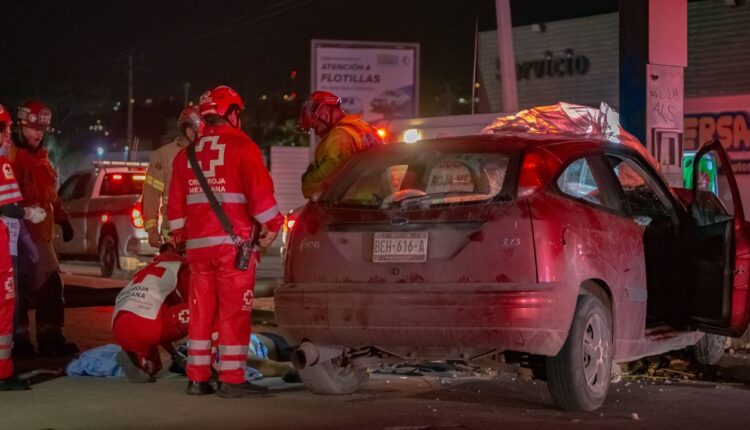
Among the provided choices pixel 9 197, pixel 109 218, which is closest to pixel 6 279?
pixel 9 197

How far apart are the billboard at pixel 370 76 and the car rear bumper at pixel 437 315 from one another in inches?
953

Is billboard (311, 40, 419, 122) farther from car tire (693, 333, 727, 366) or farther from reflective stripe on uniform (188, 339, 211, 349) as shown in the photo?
reflective stripe on uniform (188, 339, 211, 349)

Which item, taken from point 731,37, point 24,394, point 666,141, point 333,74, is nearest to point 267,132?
point 333,74

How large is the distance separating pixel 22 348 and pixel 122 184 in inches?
405

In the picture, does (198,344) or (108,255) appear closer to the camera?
(198,344)

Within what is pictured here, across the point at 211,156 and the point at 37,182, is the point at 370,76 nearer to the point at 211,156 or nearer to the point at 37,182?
the point at 37,182

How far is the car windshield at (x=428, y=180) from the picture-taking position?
702cm

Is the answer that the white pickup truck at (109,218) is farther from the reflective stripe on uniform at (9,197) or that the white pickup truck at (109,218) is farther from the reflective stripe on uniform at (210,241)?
the reflective stripe on uniform at (210,241)

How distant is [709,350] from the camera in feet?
29.3

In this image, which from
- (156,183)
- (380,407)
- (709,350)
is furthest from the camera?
(156,183)

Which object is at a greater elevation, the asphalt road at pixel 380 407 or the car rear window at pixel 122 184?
the car rear window at pixel 122 184

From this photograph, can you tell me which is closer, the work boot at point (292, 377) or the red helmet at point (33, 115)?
the work boot at point (292, 377)

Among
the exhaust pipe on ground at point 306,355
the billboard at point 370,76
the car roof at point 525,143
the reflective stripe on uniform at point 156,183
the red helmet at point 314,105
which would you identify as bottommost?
the exhaust pipe on ground at point 306,355

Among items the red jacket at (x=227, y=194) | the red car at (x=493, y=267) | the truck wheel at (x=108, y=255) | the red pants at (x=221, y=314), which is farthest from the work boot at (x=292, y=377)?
the truck wheel at (x=108, y=255)
